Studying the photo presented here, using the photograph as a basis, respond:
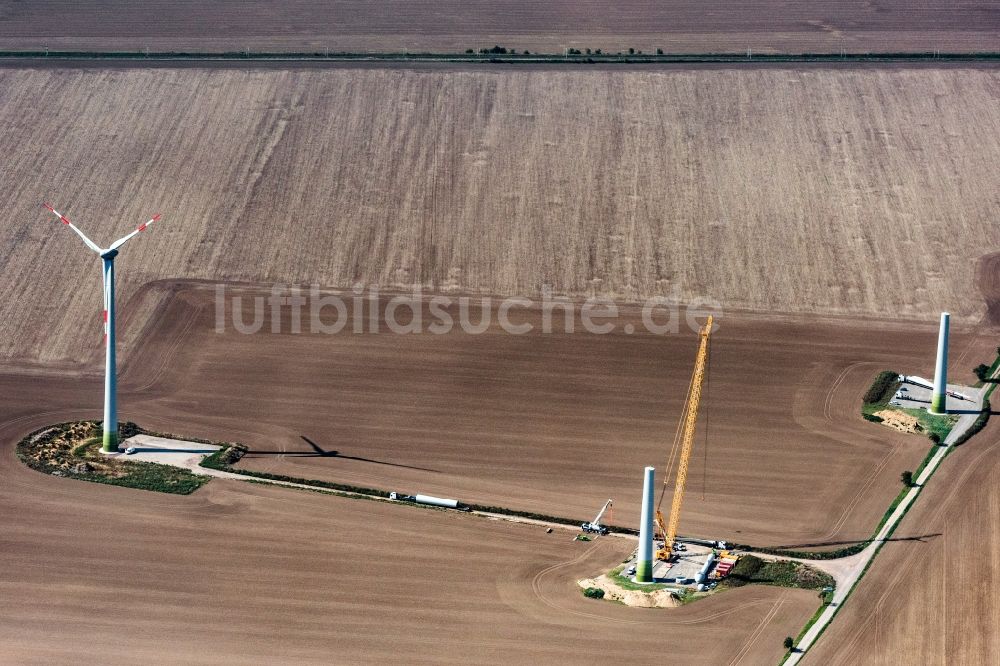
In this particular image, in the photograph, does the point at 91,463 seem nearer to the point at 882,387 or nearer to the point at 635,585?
the point at 635,585

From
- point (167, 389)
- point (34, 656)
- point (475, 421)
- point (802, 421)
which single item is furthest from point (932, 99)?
point (34, 656)

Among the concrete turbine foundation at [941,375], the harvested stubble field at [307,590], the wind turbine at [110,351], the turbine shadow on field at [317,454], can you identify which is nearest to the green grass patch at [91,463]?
the harvested stubble field at [307,590]

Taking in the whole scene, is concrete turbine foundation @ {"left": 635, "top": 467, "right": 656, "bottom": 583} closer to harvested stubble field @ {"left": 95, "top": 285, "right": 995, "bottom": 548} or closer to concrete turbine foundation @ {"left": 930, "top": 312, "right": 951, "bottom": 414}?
harvested stubble field @ {"left": 95, "top": 285, "right": 995, "bottom": 548}

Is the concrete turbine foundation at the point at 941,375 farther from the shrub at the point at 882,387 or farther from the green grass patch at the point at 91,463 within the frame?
the green grass patch at the point at 91,463

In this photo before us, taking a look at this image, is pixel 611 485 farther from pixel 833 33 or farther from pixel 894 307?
pixel 833 33

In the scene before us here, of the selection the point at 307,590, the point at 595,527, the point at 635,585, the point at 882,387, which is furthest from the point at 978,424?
the point at 307,590

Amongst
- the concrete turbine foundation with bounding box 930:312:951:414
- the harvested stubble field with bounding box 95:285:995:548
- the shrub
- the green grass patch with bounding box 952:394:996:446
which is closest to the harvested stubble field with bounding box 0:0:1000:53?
the harvested stubble field with bounding box 95:285:995:548
